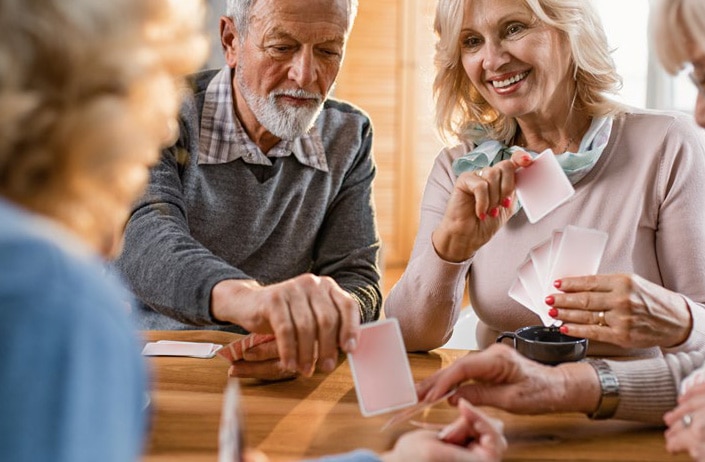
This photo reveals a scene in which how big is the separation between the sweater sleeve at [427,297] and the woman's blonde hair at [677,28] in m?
0.80

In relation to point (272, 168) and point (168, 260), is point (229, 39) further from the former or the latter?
point (168, 260)

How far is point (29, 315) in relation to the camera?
2.20ft


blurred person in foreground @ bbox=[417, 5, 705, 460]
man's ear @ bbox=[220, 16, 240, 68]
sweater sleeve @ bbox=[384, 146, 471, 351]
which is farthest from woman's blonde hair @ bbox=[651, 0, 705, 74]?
man's ear @ bbox=[220, 16, 240, 68]

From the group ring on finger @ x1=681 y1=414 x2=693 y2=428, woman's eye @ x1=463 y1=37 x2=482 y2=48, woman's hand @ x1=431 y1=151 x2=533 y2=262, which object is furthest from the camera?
woman's eye @ x1=463 y1=37 x2=482 y2=48

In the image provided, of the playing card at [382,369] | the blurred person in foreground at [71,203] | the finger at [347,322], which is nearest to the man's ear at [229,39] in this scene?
the finger at [347,322]

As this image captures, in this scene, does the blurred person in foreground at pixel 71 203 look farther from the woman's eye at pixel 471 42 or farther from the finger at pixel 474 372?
the woman's eye at pixel 471 42

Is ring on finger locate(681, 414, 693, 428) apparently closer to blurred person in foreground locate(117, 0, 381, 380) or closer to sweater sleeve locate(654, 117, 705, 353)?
sweater sleeve locate(654, 117, 705, 353)

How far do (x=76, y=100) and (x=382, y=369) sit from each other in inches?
31.6

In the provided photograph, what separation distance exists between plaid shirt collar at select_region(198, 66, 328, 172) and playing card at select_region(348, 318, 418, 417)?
1.08 metres

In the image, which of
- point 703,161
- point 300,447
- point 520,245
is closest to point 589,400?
point 300,447

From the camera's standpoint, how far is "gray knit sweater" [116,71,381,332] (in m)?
2.32

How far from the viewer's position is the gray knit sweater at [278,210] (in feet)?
7.62

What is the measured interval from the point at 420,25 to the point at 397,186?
132 cm

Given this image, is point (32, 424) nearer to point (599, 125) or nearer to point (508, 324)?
point (508, 324)
